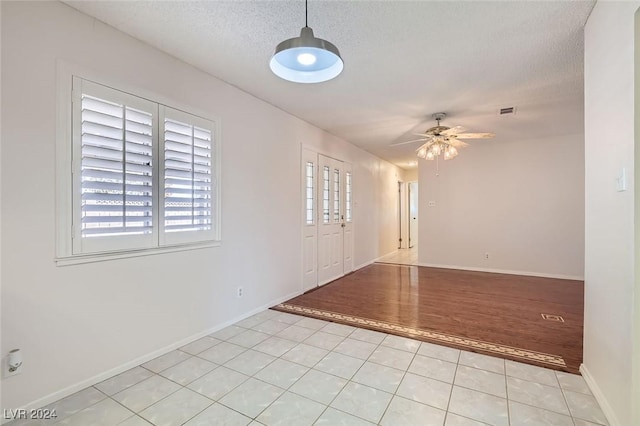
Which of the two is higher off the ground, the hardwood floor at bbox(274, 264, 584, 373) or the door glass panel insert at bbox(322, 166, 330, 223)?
the door glass panel insert at bbox(322, 166, 330, 223)

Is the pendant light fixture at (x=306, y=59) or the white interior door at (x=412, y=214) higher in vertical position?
the pendant light fixture at (x=306, y=59)

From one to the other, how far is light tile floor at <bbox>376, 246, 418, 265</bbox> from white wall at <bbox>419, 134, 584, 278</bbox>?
1.61 feet

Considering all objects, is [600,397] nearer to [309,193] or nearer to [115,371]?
[115,371]

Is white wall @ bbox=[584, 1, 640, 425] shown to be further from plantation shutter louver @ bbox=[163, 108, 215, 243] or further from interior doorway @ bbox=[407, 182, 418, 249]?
interior doorway @ bbox=[407, 182, 418, 249]

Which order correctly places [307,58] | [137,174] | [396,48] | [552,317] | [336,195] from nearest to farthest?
[307,58], [137,174], [396,48], [552,317], [336,195]

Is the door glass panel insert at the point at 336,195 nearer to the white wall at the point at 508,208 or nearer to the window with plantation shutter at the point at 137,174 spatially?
the white wall at the point at 508,208

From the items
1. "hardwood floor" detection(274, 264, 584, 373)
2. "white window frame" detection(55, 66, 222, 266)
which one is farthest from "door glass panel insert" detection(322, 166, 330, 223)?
"white window frame" detection(55, 66, 222, 266)

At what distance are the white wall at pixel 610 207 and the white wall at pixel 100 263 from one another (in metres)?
3.08

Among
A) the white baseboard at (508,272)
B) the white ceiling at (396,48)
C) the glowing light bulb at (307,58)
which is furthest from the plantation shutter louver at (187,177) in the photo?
the white baseboard at (508,272)

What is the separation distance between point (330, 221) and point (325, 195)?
1.59 ft

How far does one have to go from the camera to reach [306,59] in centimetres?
157

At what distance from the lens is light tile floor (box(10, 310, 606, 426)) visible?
175 cm

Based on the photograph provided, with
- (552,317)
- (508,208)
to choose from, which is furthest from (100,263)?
(508,208)

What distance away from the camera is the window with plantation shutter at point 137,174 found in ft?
6.69
